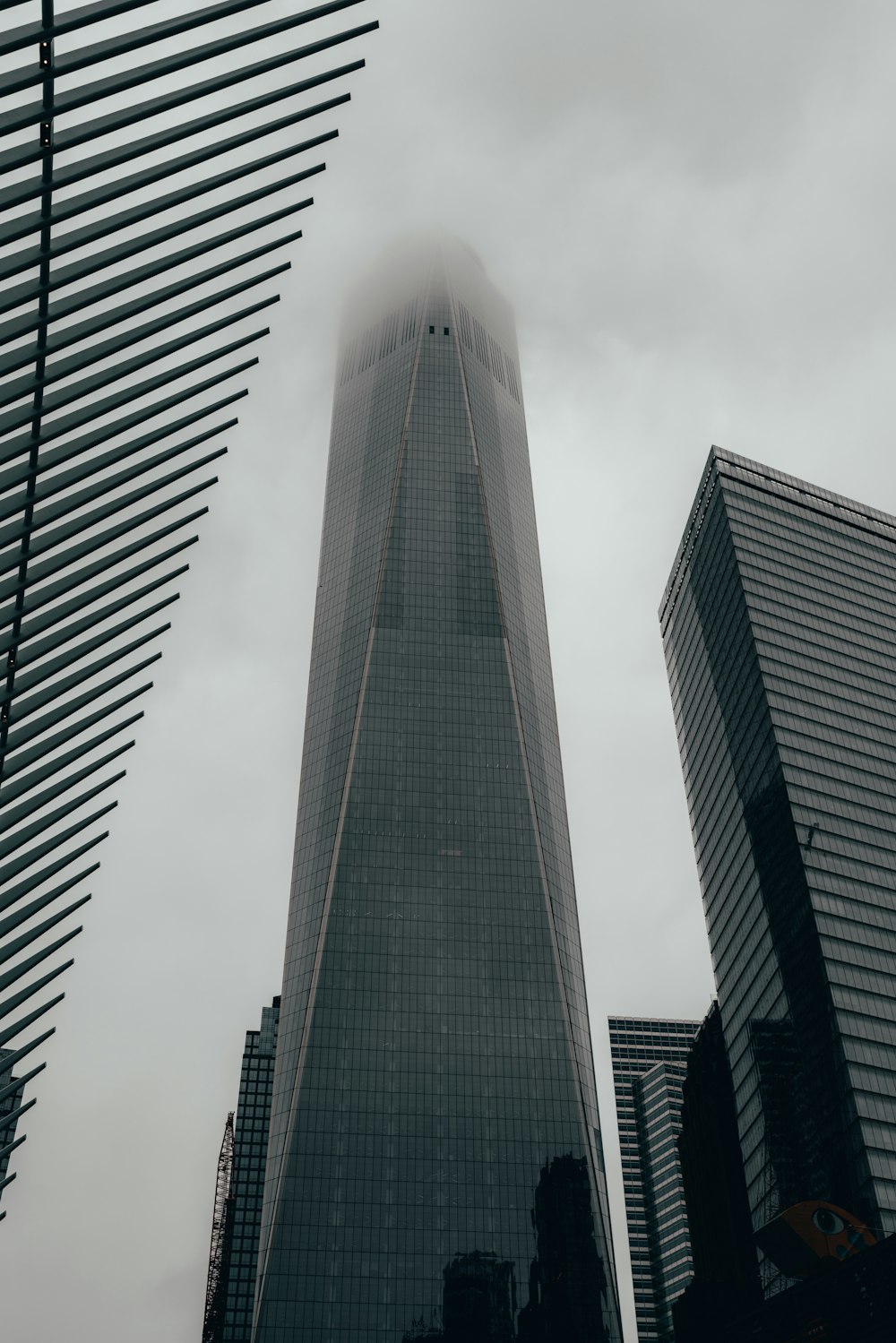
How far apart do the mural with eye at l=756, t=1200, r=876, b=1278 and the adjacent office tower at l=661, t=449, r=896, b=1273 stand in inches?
878

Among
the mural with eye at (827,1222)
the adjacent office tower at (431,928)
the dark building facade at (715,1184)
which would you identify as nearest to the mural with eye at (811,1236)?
the mural with eye at (827,1222)

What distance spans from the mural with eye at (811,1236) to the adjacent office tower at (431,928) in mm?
38543

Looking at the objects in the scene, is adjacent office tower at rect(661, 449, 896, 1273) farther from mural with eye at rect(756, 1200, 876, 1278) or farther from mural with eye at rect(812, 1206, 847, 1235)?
mural with eye at rect(812, 1206, 847, 1235)

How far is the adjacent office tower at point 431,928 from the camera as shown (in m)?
109

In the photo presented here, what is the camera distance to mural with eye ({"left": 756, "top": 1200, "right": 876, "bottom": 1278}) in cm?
7494

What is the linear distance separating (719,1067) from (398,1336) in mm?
67514

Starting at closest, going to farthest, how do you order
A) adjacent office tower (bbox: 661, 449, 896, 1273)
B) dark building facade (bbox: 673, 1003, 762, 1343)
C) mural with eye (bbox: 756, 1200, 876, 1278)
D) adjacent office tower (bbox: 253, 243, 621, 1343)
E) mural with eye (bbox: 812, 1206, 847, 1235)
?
mural with eye (bbox: 756, 1200, 876, 1278) < mural with eye (bbox: 812, 1206, 847, 1235) < adjacent office tower (bbox: 661, 449, 896, 1273) < adjacent office tower (bbox: 253, 243, 621, 1343) < dark building facade (bbox: 673, 1003, 762, 1343)

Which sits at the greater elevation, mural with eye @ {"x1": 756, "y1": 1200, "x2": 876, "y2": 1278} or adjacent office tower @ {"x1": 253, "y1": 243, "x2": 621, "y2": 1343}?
adjacent office tower @ {"x1": 253, "y1": 243, "x2": 621, "y2": 1343}

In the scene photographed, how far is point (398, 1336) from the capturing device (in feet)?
344

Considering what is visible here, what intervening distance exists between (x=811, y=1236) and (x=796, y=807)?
49828 millimetres

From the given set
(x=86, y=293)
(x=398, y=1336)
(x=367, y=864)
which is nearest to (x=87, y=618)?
(x=86, y=293)

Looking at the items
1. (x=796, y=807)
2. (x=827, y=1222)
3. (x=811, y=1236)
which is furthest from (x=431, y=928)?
(x=811, y=1236)

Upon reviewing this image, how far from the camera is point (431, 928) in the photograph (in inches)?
5074

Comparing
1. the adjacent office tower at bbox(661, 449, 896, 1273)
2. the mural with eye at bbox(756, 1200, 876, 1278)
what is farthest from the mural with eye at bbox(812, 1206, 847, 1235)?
the adjacent office tower at bbox(661, 449, 896, 1273)
